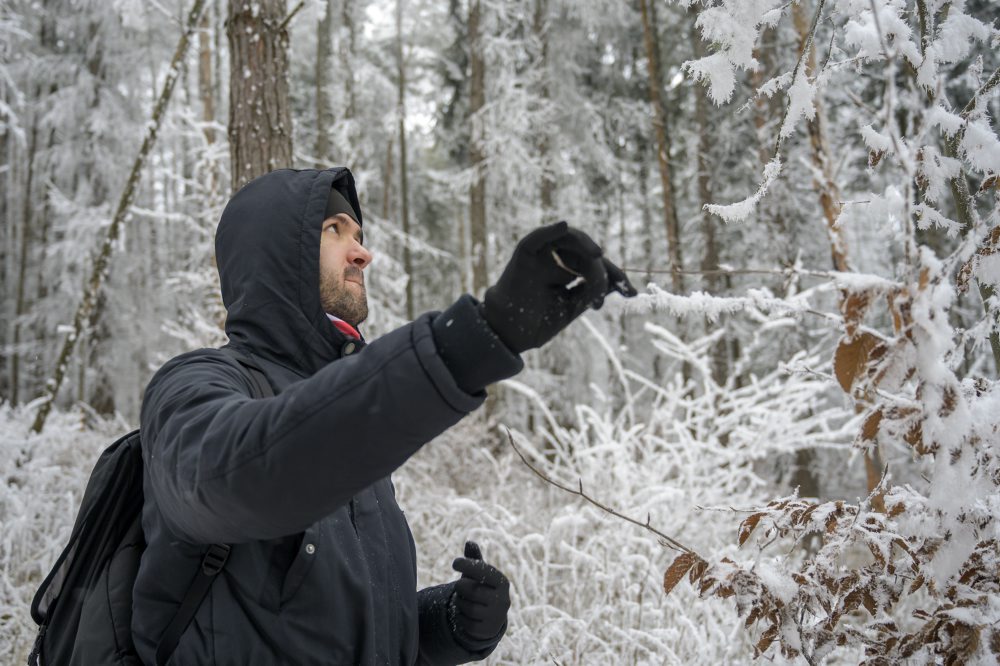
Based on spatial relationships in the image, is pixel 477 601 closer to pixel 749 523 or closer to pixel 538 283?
pixel 749 523

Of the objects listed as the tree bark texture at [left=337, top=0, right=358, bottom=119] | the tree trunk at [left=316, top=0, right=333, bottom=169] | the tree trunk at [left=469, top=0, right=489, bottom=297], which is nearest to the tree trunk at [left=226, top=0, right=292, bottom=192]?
the tree trunk at [left=316, top=0, right=333, bottom=169]

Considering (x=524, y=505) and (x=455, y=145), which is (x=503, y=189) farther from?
(x=524, y=505)

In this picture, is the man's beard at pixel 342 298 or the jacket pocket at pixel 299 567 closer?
the jacket pocket at pixel 299 567

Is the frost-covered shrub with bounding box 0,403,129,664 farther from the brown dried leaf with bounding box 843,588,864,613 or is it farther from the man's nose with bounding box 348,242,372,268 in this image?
the brown dried leaf with bounding box 843,588,864,613

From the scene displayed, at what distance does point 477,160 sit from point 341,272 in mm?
11365

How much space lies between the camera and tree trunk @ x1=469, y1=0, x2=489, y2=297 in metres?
11.5

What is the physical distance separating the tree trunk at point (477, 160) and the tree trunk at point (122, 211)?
6266mm

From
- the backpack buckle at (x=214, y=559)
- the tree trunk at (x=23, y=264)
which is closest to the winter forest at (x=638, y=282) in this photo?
the tree trunk at (x=23, y=264)

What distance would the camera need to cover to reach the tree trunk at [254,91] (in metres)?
4.27

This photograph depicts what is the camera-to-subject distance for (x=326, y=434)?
100cm

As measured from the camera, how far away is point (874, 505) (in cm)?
172

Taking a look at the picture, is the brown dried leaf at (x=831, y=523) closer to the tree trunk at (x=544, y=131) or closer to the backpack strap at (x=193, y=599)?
the backpack strap at (x=193, y=599)

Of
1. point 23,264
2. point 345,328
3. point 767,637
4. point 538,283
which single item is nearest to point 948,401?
point 767,637

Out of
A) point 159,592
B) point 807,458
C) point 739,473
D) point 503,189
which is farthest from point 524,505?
point 503,189
